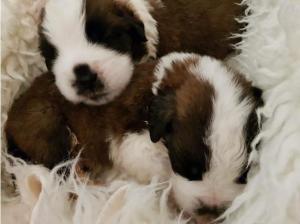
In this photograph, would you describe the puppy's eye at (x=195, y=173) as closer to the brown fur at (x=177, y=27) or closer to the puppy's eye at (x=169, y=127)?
the puppy's eye at (x=169, y=127)

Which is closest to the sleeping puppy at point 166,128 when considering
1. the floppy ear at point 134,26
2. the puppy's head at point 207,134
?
the puppy's head at point 207,134

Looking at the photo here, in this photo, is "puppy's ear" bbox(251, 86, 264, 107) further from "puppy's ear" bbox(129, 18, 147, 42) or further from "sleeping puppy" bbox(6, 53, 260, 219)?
"puppy's ear" bbox(129, 18, 147, 42)

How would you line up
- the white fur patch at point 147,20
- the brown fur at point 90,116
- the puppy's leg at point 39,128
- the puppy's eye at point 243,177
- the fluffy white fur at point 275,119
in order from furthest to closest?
the white fur patch at point 147,20 → the puppy's leg at point 39,128 → the brown fur at point 90,116 → the puppy's eye at point 243,177 → the fluffy white fur at point 275,119

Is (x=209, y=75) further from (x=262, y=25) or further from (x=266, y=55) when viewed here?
(x=262, y=25)

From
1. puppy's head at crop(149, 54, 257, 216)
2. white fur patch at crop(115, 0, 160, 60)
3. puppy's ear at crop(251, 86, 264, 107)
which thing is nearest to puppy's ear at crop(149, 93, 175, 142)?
puppy's head at crop(149, 54, 257, 216)

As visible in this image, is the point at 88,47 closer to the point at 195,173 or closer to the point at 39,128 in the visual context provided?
the point at 39,128

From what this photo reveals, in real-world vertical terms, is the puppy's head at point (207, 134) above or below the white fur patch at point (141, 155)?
above
